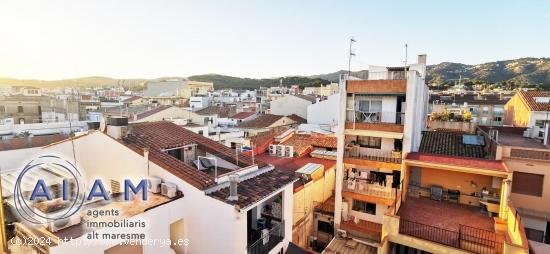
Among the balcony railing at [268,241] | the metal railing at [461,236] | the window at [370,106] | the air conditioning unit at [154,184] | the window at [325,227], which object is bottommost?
the window at [325,227]

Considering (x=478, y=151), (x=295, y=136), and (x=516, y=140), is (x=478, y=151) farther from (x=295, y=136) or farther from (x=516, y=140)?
(x=295, y=136)

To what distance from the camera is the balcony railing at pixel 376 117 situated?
17953mm

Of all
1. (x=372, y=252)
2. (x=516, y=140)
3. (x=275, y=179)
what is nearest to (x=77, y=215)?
(x=275, y=179)

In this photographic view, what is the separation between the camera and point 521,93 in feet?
117

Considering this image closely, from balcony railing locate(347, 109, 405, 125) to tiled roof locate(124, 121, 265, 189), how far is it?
798cm

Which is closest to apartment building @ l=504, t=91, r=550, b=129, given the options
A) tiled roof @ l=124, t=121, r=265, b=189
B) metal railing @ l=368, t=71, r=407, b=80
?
metal railing @ l=368, t=71, r=407, b=80

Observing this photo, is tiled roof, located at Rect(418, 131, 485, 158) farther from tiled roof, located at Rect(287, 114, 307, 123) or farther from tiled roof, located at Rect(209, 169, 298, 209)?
tiled roof, located at Rect(287, 114, 307, 123)

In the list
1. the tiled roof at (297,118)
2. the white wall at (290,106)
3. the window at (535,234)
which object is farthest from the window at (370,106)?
the white wall at (290,106)

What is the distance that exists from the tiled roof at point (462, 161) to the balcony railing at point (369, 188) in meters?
2.20

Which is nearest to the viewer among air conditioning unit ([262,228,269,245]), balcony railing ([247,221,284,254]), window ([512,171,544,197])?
balcony railing ([247,221,284,254])

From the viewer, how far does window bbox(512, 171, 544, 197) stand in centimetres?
1633

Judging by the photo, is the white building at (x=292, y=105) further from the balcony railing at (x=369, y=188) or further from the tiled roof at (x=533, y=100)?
the tiled roof at (x=533, y=100)

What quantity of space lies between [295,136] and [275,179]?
1446 cm

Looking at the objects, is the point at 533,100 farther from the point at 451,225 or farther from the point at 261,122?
the point at 261,122
